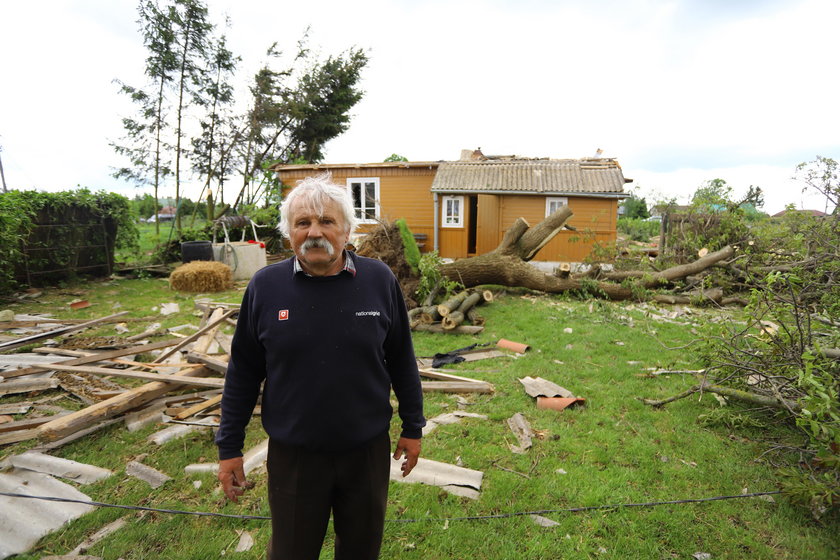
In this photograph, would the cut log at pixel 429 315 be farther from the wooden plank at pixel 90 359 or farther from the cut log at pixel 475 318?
the wooden plank at pixel 90 359

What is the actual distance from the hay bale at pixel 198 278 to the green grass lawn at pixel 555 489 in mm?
6313

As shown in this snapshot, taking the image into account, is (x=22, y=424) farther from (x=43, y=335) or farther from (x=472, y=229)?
(x=472, y=229)

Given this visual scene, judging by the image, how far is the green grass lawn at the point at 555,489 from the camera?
2.71 m

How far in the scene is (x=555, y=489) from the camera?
10.7 feet

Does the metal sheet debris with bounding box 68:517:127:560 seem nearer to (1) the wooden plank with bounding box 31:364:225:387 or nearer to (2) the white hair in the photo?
(1) the wooden plank with bounding box 31:364:225:387

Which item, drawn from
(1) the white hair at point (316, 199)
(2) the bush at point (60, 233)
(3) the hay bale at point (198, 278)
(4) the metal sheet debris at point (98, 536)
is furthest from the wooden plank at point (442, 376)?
(2) the bush at point (60, 233)

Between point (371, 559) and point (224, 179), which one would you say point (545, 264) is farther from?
point (224, 179)

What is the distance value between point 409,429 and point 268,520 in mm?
1506

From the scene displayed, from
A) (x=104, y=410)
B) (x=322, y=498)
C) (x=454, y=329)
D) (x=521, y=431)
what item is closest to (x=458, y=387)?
(x=521, y=431)

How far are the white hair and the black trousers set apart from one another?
1002 millimetres

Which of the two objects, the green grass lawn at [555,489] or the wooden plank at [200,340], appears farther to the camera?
the wooden plank at [200,340]

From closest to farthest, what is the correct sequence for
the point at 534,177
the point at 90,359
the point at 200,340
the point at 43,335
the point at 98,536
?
the point at 98,536 → the point at 90,359 → the point at 200,340 → the point at 43,335 → the point at 534,177

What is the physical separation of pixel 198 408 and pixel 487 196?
12067 millimetres

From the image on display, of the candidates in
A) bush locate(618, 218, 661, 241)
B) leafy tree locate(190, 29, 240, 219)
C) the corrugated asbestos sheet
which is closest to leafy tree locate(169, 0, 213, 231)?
leafy tree locate(190, 29, 240, 219)
